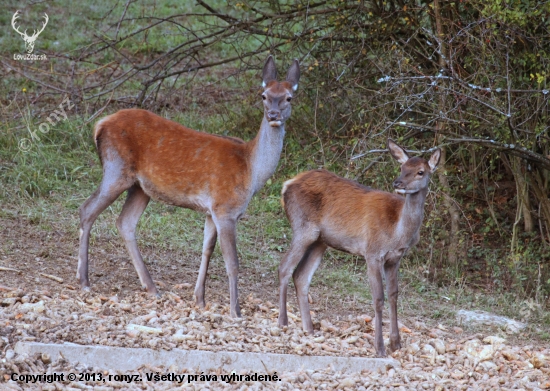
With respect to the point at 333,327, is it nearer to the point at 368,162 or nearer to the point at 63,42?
the point at 368,162

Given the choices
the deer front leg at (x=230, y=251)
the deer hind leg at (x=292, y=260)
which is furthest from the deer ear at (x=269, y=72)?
the deer hind leg at (x=292, y=260)

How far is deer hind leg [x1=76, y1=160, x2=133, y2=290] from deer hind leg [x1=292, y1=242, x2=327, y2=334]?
1733 millimetres

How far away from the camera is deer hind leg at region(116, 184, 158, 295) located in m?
8.05

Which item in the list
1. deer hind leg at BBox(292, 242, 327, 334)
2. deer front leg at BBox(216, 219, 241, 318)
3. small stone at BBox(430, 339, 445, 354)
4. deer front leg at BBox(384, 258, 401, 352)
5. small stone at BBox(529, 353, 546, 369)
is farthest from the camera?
deer front leg at BBox(216, 219, 241, 318)

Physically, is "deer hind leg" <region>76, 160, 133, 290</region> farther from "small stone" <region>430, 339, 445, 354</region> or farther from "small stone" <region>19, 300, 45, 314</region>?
"small stone" <region>430, 339, 445, 354</region>

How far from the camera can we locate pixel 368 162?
9.37 m

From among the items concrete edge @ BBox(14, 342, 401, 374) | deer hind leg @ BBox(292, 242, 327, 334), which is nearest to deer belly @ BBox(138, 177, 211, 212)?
deer hind leg @ BBox(292, 242, 327, 334)

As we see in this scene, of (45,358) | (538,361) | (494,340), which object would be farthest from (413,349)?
(45,358)

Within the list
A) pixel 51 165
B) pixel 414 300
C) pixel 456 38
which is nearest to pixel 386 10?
pixel 456 38

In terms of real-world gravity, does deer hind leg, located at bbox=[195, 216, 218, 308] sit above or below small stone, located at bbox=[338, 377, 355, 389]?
above

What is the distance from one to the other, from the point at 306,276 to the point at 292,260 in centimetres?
20

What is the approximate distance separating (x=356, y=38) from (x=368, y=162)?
2.03 meters

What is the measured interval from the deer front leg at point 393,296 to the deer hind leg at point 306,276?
2.07 ft

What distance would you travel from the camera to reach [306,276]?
24.5ft
